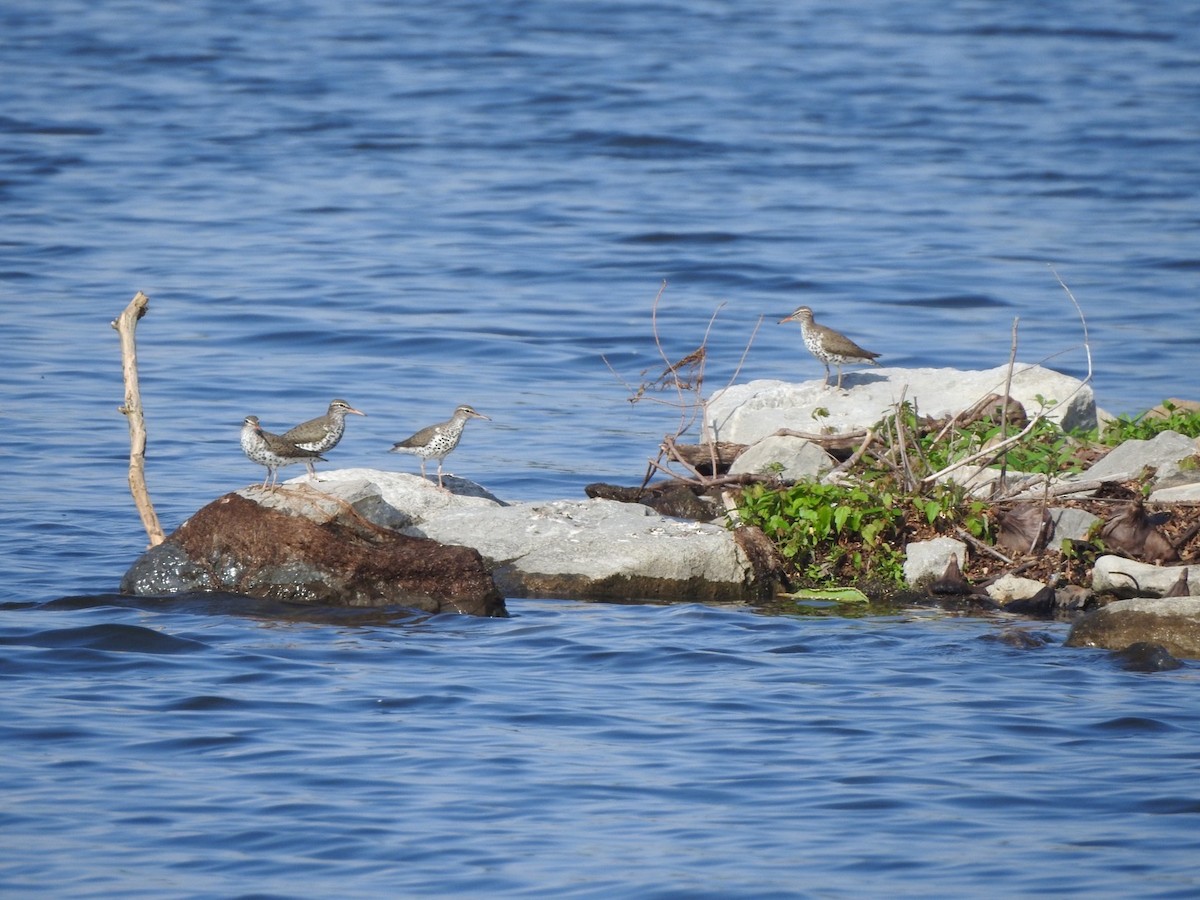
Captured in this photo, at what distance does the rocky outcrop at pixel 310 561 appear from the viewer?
463 inches

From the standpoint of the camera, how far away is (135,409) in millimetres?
12328

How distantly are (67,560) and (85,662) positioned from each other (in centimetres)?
319

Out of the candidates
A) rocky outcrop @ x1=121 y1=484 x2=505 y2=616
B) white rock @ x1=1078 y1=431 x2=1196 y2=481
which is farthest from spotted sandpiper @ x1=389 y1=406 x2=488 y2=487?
white rock @ x1=1078 y1=431 x2=1196 y2=481

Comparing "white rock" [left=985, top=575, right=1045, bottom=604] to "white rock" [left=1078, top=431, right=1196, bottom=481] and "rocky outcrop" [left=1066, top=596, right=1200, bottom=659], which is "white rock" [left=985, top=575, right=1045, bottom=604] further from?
"white rock" [left=1078, top=431, right=1196, bottom=481]

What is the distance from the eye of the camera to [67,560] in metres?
13.6

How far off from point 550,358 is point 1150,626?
1269 cm

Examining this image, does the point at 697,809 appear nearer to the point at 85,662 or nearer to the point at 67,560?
the point at 85,662

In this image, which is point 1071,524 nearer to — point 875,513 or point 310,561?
point 875,513

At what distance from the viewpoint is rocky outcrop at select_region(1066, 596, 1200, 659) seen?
34.1ft

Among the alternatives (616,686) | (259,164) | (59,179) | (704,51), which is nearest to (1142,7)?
(704,51)

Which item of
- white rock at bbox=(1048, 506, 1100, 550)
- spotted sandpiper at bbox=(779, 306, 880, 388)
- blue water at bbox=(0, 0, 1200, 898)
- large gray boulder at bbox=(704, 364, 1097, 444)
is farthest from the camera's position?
spotted sandpiper at bbox=(779, 306, 880, 388)

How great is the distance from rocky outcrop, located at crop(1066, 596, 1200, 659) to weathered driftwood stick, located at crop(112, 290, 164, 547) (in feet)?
21.4

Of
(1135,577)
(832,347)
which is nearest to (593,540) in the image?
(1135,577)

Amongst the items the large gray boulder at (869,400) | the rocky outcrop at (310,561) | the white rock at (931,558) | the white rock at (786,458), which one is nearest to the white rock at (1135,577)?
the white rock at (931,558)
